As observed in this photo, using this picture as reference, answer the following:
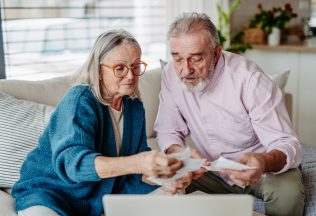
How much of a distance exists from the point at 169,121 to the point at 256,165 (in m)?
0.64

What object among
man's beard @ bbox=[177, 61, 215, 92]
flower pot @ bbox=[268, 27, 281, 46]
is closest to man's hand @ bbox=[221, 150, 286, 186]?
man's beard @ bbox=[177, 61, 215, 92]

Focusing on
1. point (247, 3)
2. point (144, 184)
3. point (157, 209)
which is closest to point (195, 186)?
point (144, 184)

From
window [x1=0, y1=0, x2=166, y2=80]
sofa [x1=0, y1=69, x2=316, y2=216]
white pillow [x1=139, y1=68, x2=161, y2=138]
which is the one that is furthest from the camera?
window [x1=0, y1=0, x2=166, y2=80]

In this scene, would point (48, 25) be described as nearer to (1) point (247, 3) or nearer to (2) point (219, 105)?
(2) point (219, 105)

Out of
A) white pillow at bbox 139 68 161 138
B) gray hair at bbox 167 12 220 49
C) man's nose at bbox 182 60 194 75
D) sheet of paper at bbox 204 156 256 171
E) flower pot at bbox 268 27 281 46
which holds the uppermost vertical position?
gray hair at bbox 167 12 220 49

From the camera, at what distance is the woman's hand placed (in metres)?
1.22

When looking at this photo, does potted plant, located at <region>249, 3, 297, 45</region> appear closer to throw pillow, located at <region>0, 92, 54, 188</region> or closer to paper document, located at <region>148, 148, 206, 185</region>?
throw pillow, located at <region>0, 92, 54, 188</region>

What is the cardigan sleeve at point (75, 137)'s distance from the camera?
1365 millimetres

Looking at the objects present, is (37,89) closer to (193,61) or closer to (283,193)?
(193,61)

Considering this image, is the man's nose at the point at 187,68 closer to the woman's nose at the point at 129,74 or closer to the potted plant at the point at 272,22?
the woman's nose at the point at 129,74

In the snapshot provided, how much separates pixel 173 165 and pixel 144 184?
62 centimetres

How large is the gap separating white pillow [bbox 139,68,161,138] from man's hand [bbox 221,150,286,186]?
3.46 feet

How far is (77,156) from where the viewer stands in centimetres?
137

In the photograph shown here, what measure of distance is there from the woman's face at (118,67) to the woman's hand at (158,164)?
1.23 feet
